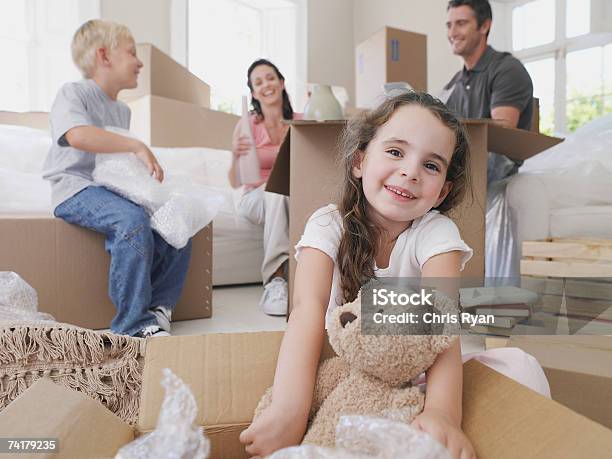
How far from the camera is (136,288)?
1271mm

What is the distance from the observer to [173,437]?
38cm

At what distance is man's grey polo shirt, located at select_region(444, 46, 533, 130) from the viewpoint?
1718mm

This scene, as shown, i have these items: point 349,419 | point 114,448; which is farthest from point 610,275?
point 114,448

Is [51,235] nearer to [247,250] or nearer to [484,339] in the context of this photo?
[247,250]

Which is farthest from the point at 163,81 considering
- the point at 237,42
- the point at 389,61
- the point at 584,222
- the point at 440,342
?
the point at 440,342

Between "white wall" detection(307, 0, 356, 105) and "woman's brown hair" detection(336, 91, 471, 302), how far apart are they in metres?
3.17

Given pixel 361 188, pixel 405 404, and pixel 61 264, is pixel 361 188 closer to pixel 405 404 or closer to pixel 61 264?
pixel 405 404

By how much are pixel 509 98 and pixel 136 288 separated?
132cm

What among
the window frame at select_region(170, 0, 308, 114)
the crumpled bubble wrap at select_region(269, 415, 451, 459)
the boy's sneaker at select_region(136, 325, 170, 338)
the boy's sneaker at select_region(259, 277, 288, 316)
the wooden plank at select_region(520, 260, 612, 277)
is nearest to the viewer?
the crumpled bubble wrap at select_region(269, 415, 451, 459)

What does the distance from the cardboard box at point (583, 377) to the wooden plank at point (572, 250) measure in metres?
0.41

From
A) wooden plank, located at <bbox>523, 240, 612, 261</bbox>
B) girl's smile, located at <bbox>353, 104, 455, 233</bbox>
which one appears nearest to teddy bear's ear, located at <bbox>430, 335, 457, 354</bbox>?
girl's smile, located at <bbox>353, 104, 455, 233</bbox>

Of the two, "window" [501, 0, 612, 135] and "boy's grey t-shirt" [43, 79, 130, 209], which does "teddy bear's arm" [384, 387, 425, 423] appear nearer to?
"boy's grey t-shirt" [43, 79, 130, 209]

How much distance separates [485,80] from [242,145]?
905 millimetres

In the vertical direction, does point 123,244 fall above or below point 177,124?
below
